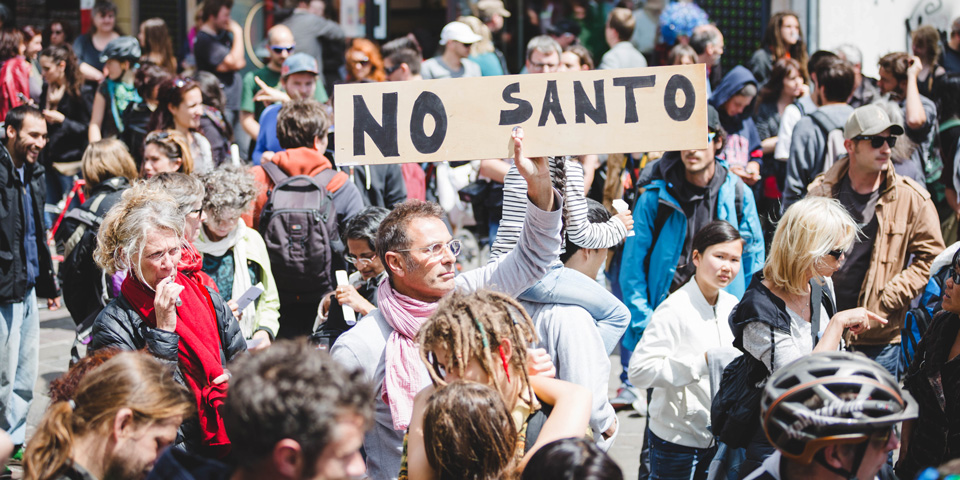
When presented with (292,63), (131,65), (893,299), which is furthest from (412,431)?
(131,65)

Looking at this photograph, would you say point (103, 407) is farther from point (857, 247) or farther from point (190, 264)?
point (857, 247)

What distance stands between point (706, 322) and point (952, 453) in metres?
A: 1.33

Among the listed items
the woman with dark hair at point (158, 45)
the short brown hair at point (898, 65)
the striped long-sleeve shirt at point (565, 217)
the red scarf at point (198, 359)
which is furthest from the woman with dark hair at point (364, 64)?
the red scarf at point (198, 359)

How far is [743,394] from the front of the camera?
11.3 feet

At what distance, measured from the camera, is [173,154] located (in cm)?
554

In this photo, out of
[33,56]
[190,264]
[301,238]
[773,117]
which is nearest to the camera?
[190,264]

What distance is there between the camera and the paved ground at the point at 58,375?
541 cm

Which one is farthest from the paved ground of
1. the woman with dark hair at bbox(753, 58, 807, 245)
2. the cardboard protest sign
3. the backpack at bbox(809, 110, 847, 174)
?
the cardboard protest sign

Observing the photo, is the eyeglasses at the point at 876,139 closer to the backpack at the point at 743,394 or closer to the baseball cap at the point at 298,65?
the backpack at the point at 743,394

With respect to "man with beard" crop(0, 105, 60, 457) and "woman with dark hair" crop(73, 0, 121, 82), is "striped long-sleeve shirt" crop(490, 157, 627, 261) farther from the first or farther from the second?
"woman with dark hair" crop(73, 0, 121, 82)

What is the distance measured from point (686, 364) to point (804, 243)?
848 millimetres

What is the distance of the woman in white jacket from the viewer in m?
4.15

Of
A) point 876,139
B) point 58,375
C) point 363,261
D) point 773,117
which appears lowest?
point 58,375

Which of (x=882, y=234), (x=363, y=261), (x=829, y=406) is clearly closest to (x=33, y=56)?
(x=363, y=261)
